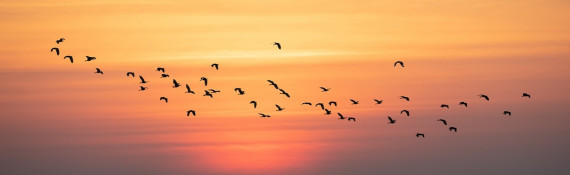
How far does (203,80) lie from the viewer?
143375mm

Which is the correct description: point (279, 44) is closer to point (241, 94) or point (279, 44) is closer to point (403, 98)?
point (241, 94)

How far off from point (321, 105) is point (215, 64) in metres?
20.9

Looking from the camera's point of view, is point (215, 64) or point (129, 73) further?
point (129, 73)

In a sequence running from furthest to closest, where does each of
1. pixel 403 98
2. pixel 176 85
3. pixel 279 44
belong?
pixel 403 98
pixel 176 85
pixel 279 44

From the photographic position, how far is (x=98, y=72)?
486ft

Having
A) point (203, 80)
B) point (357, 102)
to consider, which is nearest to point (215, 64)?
point (203, 80)

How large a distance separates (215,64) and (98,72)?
1176cm

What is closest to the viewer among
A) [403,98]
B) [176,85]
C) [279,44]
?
[279,44]

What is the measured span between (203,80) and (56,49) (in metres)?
14.0

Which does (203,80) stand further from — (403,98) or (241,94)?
(403,98)

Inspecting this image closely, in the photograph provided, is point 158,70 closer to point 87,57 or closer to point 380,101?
point 87,57

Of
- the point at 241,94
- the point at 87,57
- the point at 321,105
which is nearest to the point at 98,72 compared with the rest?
the point at 87,57

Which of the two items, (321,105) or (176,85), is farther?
(321,105)

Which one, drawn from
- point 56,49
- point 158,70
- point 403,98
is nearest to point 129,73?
point 158,70
